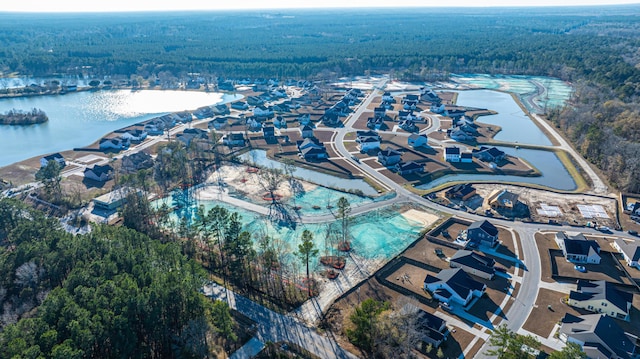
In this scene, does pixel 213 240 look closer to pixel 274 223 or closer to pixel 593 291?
pixel 274 223

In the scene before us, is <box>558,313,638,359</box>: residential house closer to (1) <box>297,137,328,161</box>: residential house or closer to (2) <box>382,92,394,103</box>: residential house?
(1) <box>297,137,328,161</box>: residential house

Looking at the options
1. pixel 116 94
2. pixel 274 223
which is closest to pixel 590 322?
pixel 274 223

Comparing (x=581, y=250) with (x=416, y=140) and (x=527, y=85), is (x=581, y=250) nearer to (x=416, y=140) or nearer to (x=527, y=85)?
(x=416, y=140)

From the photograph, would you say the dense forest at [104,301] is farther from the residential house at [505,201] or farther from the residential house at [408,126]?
the residential house at [408,126]

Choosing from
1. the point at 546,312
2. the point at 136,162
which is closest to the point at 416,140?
the point at 546,312

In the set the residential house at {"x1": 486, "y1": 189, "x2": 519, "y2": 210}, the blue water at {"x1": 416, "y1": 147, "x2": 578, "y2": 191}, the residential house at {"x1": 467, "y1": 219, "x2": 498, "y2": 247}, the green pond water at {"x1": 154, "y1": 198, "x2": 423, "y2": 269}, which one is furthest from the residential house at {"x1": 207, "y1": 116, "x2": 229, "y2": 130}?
the residential house at {"x1": 467, "y1": 219, "x2": 498, "y2": 247}

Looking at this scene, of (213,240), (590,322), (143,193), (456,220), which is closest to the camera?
(590,322)
